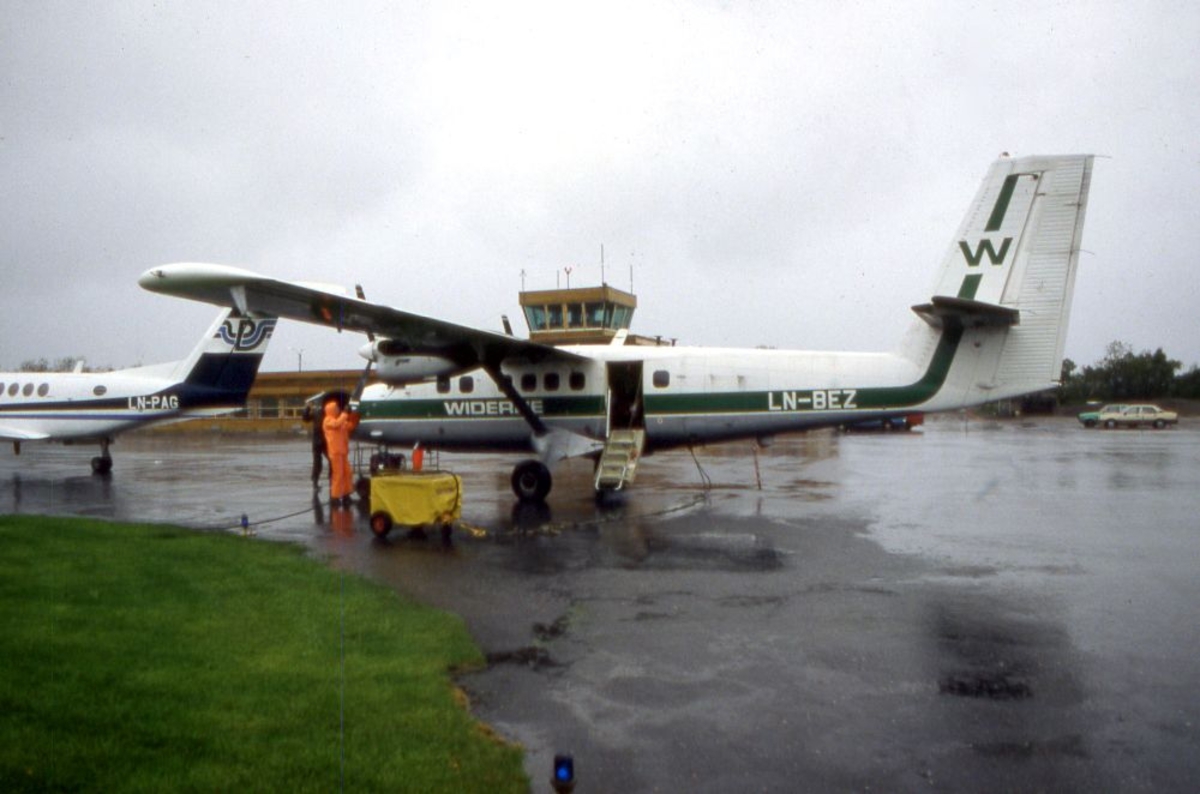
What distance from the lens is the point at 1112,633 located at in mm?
7293

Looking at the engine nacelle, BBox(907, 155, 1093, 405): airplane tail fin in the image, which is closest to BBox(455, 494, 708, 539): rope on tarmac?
the engine nacelle

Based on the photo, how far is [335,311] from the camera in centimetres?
1442

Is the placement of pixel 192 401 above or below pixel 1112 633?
A: above

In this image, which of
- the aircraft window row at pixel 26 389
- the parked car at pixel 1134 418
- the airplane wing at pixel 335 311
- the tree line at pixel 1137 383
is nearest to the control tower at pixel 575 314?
the aircraft window row at pixel 26 389

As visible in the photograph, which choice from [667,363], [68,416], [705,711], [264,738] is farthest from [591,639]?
[68,416]

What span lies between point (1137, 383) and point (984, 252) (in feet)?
287

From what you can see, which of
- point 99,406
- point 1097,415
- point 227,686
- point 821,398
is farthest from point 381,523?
point 1097,415

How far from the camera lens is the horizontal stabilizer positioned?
A: 46.1ft

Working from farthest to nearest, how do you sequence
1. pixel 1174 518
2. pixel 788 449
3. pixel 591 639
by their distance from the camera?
pixel 788 449
pixel 1174 518
pixel 591 639

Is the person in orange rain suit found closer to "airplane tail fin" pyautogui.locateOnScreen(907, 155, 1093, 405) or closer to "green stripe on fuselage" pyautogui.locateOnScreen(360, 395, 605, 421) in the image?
"green stripe on fuselage" pyautogui.locateOnScreen(360, 395, 605, 421)

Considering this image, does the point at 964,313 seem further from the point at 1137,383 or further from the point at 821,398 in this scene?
the point at 1137,383

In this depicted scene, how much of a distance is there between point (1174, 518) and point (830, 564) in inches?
296

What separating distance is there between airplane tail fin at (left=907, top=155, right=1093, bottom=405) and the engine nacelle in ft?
30.6

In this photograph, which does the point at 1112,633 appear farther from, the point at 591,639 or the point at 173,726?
the point at 173,726
